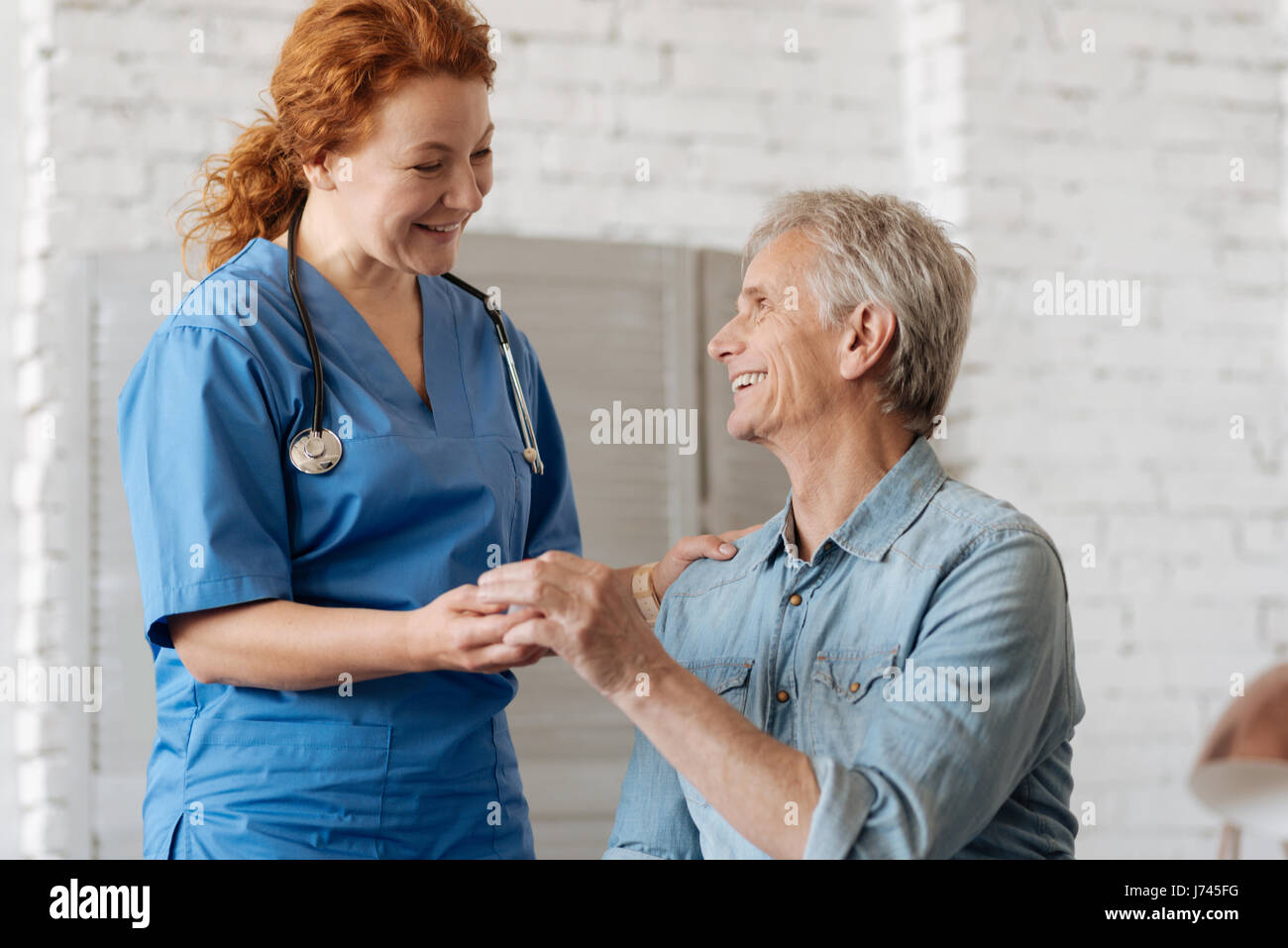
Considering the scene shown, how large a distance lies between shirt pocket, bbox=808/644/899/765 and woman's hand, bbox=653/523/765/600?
0.26 meters

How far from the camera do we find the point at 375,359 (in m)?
1.54

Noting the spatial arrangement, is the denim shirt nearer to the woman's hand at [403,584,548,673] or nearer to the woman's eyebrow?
the woman's hand at [403,584,548,673]

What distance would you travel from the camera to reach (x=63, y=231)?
8.85 feet

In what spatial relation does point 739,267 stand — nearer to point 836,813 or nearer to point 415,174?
point 415,174

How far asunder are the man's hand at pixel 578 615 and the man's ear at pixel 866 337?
46cm

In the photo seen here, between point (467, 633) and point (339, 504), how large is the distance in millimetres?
284

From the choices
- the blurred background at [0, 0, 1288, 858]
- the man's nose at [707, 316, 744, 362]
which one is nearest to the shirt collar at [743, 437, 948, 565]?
the man's nose at [707, 316, 744, 362]

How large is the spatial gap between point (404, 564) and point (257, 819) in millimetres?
300

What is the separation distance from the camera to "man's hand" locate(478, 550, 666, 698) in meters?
1.20

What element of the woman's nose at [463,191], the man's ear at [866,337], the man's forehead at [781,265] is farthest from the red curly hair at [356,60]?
the man's ear at [866,337]

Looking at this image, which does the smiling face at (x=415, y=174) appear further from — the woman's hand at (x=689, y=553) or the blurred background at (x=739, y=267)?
the blurred background at (x=739, y=267)

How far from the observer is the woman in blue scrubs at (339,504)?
131 cm
